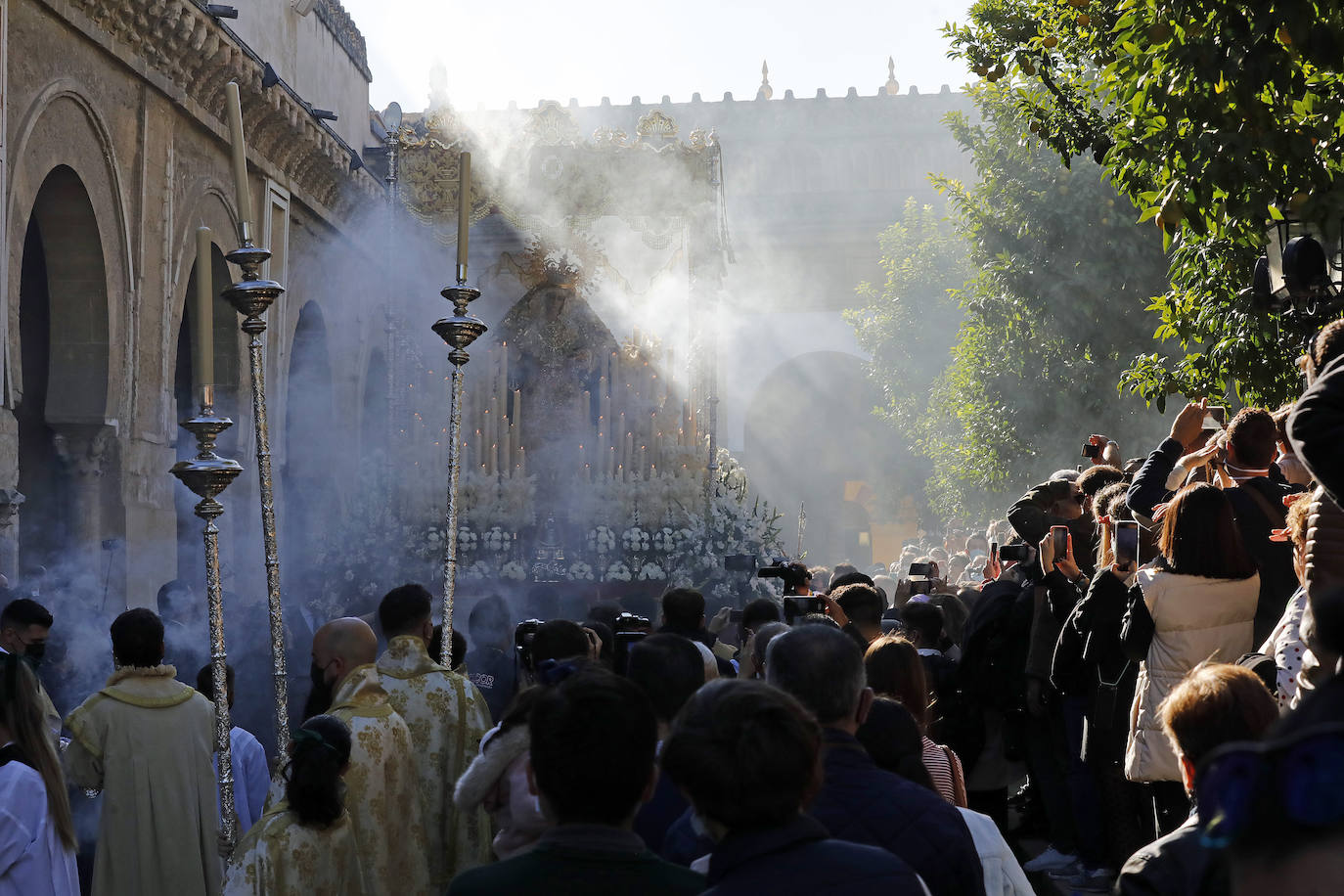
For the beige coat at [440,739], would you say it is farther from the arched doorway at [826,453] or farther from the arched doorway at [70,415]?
the arched doorway at [826,453]

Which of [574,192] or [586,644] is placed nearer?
[586,644]

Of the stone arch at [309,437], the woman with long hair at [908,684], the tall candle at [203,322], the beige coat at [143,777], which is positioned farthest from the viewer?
the stone arch at [309,437]

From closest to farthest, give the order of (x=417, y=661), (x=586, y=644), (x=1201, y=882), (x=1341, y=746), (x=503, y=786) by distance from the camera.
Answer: (x=1341, y=746) < (x=1201, y=882) < (x=503, y=786) < (x=586, y=644) < (x=417, y=661)

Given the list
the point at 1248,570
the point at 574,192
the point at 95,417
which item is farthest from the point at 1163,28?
the point at 574,192

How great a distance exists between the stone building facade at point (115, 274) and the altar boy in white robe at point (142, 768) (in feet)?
14.3

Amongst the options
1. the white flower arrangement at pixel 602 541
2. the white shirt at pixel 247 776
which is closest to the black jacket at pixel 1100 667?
the white shirt at pixel 247 776

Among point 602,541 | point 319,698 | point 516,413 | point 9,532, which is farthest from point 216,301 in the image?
point 319,698

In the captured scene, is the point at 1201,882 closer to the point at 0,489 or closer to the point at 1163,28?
the point at 1163,28

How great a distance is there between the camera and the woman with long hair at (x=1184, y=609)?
4.60m

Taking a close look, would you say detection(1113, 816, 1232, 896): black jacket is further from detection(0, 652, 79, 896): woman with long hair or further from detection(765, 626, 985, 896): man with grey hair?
detection(0, 652, 79, 896): woman with long hair

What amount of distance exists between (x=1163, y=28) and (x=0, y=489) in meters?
6.99

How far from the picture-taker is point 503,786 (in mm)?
3533

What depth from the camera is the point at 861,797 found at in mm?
2791

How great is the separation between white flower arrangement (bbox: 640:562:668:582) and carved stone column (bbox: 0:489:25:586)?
490 centimetres
